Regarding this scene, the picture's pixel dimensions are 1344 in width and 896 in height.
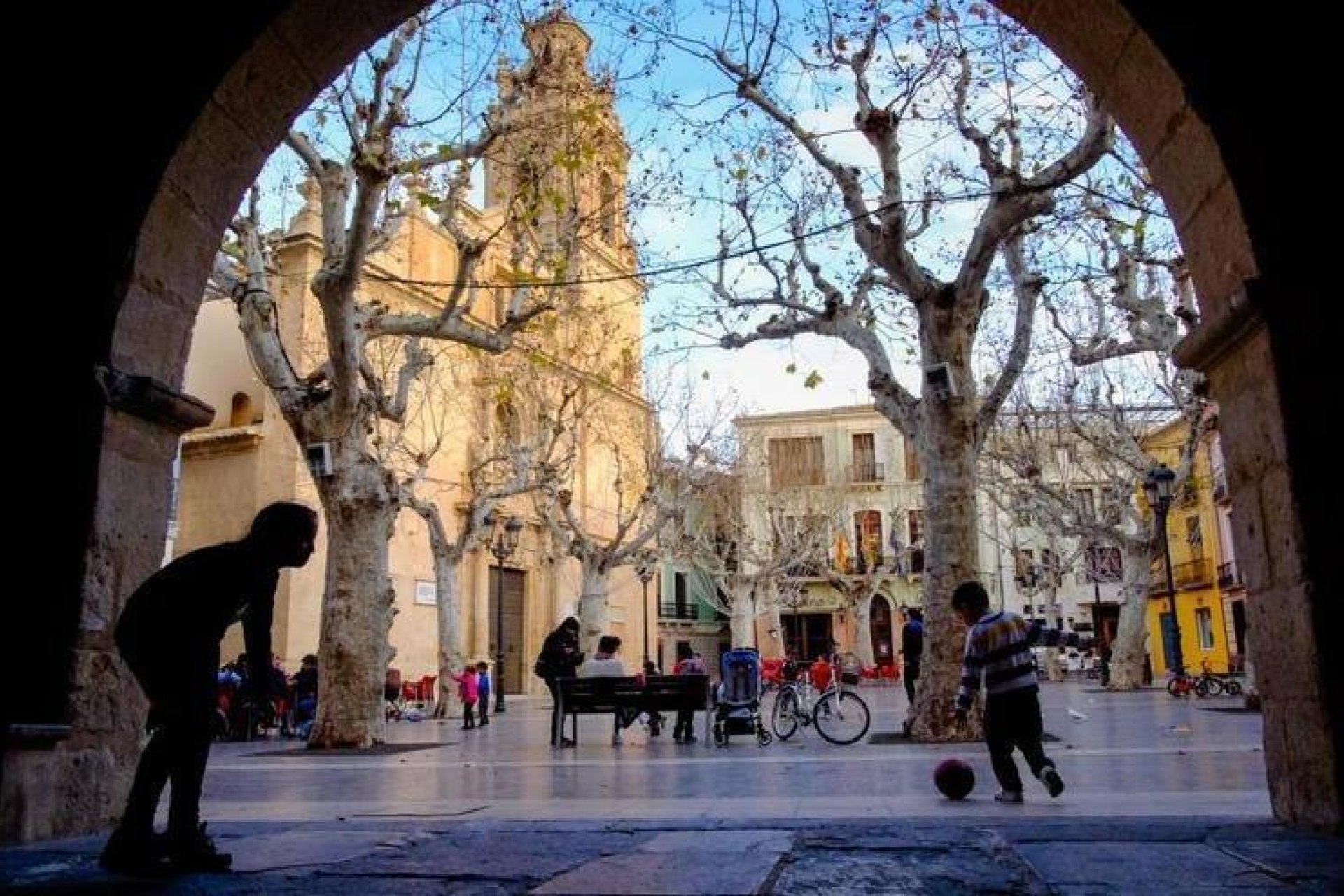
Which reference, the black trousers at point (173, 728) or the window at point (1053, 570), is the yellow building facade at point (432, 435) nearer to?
the window at point (1053, 570)

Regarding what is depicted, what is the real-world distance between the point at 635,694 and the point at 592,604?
11.7 m

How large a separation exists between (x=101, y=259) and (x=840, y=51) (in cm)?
814

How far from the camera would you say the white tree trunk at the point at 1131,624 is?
23.8 metres

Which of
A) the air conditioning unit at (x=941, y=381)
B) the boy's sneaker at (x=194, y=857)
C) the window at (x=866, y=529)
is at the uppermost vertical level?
the window at (x=866, y=529)

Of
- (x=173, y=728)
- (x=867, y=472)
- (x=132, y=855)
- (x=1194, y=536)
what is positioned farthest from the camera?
(x=867, y=472)

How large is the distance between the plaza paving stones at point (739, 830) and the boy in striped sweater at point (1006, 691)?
0.76ft

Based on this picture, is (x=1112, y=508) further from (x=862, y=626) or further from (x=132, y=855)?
(x=132, y=855)

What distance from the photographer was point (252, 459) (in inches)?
938

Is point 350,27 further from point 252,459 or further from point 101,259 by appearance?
point 252,459

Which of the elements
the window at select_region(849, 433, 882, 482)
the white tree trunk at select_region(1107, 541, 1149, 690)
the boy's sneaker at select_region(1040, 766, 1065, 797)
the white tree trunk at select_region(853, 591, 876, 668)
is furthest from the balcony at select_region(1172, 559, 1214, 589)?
the boy's sneaker at select_region(1040, 766, 1065, 797)

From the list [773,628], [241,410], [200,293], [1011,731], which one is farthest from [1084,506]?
[200,293]

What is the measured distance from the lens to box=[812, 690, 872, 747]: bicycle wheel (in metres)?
12.0

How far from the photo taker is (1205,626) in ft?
137

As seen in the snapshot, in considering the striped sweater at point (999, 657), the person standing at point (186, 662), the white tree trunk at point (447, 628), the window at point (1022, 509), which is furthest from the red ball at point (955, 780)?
the window at point (1022, 509)
